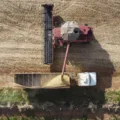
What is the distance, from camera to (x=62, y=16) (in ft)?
→ 53.6

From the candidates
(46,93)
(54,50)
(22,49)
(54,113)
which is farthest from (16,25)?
(54,113)

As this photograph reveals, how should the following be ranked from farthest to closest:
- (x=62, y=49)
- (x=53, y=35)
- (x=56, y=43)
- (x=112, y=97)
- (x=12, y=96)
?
1. (x=112, y=97)
2. (x=62, y=49)
3. (x=12, y=96)
4. (x=56, y=43)
5. (x=53, y=35)

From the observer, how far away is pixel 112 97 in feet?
54.2

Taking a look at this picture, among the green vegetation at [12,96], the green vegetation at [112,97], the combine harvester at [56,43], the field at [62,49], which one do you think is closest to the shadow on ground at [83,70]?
the field at [62,49]

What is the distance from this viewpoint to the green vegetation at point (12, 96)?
638 inches

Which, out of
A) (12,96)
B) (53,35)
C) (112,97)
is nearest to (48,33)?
(53,35)

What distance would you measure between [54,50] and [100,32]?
2379 millimetres

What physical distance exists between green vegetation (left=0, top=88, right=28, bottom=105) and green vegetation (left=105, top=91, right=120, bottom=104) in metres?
3.90

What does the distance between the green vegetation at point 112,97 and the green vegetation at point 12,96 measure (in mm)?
3898

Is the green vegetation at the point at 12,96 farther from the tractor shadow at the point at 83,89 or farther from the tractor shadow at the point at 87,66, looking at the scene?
the tractor shadow at the point at 87,66

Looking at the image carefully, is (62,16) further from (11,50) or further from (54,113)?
(54,113)

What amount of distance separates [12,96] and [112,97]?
480 cm

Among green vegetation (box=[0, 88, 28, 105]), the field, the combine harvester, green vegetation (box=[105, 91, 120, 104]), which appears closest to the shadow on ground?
the field

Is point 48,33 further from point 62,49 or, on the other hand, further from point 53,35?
point 62,49
